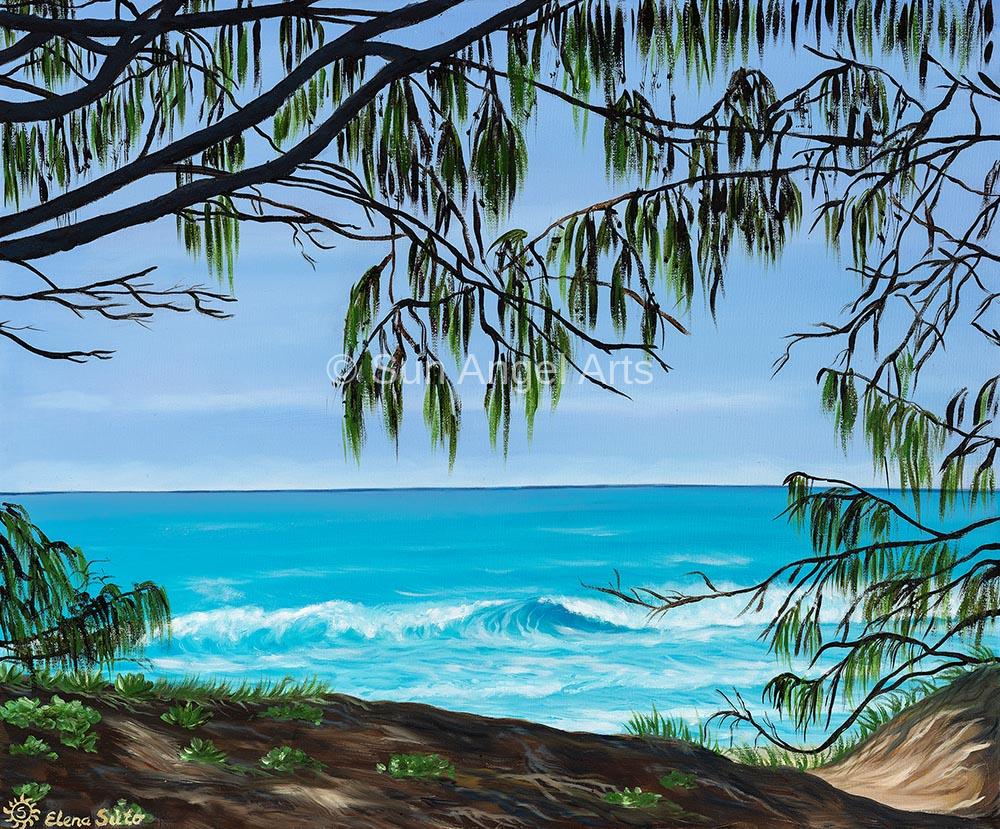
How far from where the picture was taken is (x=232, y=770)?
86.8 inches

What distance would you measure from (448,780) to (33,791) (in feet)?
2.64

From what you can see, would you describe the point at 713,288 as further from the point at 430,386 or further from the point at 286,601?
the point at 286,601

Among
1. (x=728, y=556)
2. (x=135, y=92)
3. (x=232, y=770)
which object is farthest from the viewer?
(x=728, y=556)

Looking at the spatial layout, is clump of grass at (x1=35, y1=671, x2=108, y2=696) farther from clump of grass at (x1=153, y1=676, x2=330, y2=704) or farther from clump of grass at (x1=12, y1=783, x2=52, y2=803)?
clump of grass at (x1=12, y1=783, x2=52, y2=803)

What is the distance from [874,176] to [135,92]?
1.74m

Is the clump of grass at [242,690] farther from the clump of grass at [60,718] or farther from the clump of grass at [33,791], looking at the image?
the clump of grass at [33,791]

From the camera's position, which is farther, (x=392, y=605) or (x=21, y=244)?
(x=392, y=605)

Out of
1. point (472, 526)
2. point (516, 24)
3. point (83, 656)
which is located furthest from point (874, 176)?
point (472, 526)

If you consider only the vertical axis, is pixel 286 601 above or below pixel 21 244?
below

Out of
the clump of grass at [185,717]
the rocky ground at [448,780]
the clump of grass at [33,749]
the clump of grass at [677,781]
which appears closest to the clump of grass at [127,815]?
the rocky ground at [448,780]

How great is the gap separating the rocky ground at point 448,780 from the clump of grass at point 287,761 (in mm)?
25

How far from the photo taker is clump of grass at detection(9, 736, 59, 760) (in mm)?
2125

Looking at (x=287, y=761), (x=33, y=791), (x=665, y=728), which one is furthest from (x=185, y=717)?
(x=665, y=728)

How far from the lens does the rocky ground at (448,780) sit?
79.9 inches
